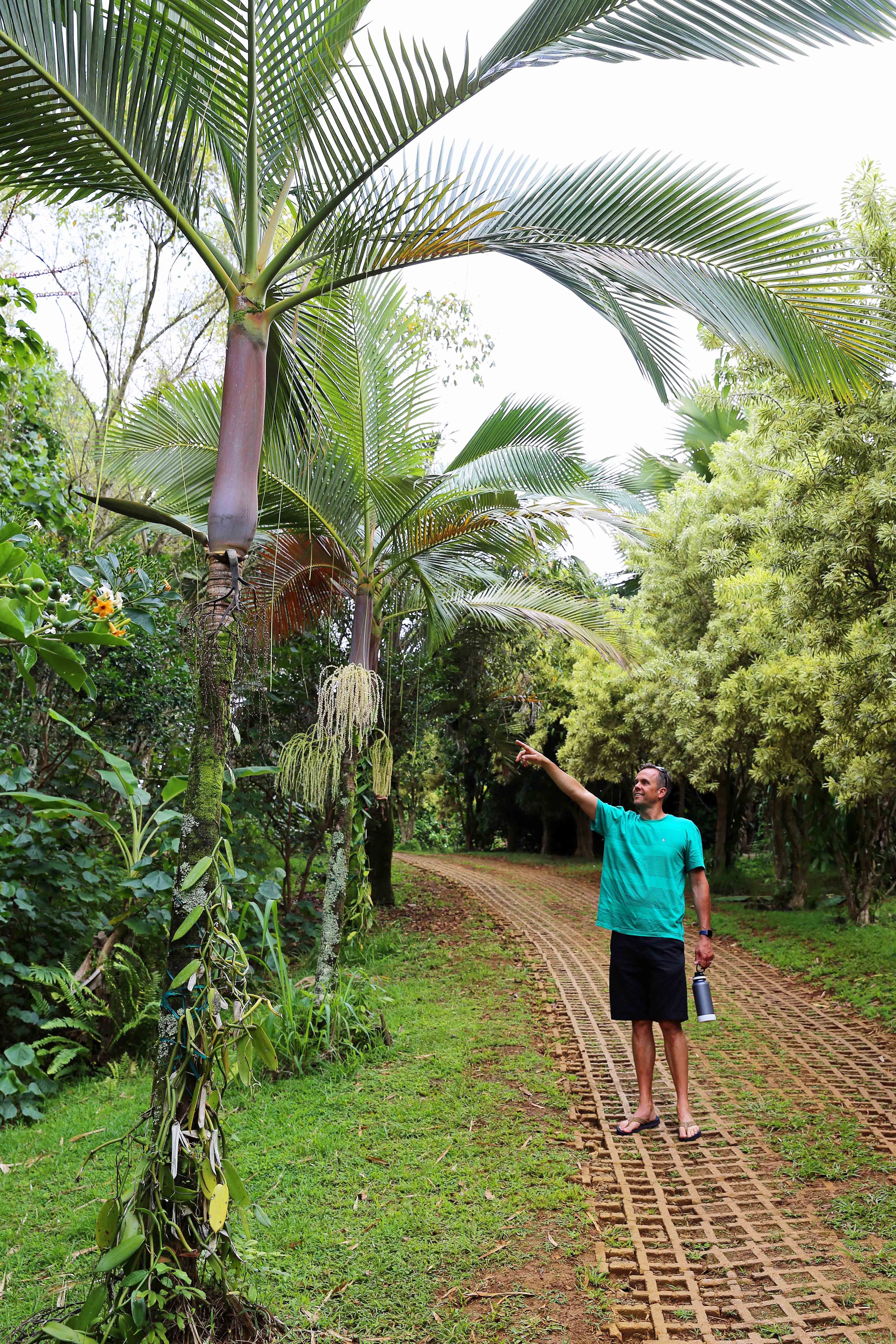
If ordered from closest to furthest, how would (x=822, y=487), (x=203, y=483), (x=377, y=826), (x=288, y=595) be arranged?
(x=203, y=483), (x=822, y=487), (x=288, y=595), (x=377, y=826)

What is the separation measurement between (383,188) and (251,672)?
1.89m

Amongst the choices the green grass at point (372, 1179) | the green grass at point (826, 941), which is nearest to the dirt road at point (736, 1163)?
the green grass at point (372, 1179)

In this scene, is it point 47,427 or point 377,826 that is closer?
point 47,427

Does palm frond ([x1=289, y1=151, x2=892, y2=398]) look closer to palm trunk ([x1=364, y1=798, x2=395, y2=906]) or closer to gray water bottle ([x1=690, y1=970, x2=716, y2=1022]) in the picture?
gray water bottle ([x1=690, y1=970, x2=716, y2=1022])

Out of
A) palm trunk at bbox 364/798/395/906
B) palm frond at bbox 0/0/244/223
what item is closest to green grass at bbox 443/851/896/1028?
palm trunk at bbox 364/798/395/906

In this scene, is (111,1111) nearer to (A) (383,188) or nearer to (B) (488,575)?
(A) (383,188)

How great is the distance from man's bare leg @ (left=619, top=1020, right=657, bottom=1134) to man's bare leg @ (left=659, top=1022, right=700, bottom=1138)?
0.08 metres

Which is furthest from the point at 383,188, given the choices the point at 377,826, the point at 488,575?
the point at 377,826

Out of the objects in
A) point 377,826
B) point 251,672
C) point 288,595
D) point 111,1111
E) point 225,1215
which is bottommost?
point 111,1111

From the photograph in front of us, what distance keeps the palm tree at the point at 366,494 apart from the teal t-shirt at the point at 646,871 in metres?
2.03

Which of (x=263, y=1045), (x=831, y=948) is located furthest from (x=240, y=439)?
(x=831, y=948)

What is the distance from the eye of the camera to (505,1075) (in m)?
5.04

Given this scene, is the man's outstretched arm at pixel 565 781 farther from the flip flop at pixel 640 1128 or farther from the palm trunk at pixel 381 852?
the palm trunk at pixel 381 852

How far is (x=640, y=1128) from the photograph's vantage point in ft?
14.0
